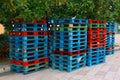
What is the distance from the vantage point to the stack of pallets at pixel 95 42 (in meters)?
8.41

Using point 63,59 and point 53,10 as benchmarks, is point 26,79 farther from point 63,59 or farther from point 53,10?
point 53,10

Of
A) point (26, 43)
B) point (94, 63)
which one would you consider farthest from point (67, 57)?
point (94, 63)

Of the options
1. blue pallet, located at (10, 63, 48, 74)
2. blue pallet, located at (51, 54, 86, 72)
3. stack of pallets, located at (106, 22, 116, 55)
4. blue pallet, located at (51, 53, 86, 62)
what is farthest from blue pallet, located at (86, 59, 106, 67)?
stack of pallets, located at (106, 22, 116, 55)

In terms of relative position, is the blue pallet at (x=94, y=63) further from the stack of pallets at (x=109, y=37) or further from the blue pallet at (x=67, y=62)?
the stack of pallets at (x=109, y=37)

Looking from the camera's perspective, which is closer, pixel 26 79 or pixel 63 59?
pixel 26 79

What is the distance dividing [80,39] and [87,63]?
1123 mm

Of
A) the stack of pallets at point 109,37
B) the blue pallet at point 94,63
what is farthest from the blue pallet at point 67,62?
the stack of pallets at point 109,37

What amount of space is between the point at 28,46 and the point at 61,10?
2.48 meters

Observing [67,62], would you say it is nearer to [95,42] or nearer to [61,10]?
[95,42]

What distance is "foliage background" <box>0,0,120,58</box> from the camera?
6.66 metres

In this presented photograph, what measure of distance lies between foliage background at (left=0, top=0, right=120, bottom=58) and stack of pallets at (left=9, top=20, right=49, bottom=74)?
401 mm

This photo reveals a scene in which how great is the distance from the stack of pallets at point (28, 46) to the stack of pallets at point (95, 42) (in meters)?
1.80

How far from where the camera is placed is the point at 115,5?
1121 cm

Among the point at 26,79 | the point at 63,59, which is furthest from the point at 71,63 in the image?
the point at 26,79
